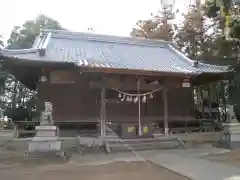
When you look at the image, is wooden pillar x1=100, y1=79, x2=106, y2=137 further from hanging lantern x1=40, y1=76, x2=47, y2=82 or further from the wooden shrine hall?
hanging lantern x1=40, y1=76, x2=47, y2=82

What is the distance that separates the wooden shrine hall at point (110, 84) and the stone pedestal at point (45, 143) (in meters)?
3.01

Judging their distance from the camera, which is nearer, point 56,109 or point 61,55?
point 56,109

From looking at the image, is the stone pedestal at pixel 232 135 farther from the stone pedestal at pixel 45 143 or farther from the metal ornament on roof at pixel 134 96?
the stone pedestal at pixel 45 143

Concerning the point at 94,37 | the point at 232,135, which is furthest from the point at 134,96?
the point at 94,37

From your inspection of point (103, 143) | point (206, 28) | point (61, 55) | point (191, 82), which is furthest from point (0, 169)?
point (206, 28)

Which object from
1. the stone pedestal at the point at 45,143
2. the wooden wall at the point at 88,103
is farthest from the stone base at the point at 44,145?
the wooden wall at the point at 88,103

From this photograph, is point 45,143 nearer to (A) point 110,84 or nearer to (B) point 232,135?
(A) point 110,84

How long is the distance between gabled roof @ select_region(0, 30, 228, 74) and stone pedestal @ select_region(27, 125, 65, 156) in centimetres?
377

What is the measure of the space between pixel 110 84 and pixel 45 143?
4.90 metres

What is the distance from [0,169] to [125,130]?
20.1 ft

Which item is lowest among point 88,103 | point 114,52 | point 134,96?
point 88,103

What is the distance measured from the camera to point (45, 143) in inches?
388

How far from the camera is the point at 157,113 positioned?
15.1m

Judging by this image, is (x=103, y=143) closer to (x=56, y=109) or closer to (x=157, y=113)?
(x=56, y=109)
